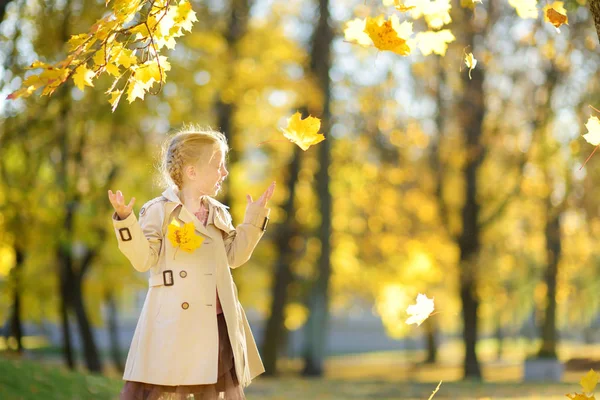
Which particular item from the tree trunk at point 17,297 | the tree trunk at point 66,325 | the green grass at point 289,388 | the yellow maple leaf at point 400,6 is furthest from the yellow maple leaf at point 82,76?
the tree trunk at point 66,325

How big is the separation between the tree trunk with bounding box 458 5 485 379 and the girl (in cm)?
1423

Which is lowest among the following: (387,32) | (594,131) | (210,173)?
(210,173)

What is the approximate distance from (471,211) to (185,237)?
1529 centimetres

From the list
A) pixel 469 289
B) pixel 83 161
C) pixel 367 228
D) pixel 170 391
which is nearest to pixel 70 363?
pixel 83 161

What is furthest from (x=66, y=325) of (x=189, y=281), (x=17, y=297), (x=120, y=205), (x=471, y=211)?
(x=120, y=205)

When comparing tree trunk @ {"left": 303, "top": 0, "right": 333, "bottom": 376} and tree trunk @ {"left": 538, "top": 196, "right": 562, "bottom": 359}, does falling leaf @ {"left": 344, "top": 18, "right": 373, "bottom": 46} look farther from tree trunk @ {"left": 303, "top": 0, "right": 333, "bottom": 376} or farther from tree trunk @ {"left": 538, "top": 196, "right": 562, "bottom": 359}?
tree trunk @ {"left": 538, "top": 196, "right": 562, "bottom": 359}

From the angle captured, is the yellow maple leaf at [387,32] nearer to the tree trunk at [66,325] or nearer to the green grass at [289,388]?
the green grass at [289,388]

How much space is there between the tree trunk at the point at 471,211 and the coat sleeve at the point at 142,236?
1442 cm

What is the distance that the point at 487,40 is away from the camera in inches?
706

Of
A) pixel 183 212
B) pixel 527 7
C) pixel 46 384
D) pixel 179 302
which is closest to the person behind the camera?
pixel 179 302

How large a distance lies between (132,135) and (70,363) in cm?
502

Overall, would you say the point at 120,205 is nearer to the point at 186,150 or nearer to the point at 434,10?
the point at 186,150

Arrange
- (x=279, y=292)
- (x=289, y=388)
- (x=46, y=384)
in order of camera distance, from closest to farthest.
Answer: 1. (x=46, y=384)
2. (x=289, y=388)
3. (x=279, y=292)

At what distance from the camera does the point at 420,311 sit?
4.25 meters
